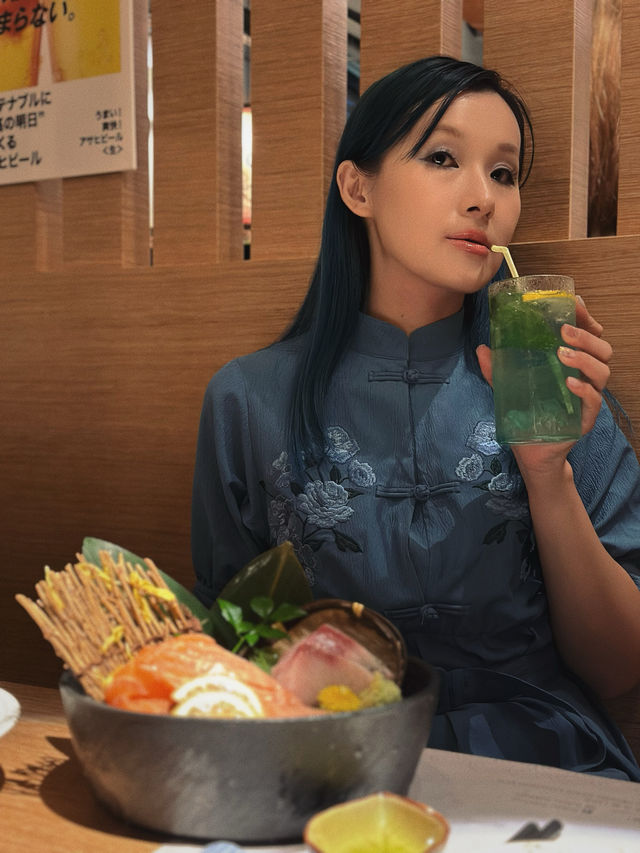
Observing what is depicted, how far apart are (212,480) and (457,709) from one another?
24.8 inches

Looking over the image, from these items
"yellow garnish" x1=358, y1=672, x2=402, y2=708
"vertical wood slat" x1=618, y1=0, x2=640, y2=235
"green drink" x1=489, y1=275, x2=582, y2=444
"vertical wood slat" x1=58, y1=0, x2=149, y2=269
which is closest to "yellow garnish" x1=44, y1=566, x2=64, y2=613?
"yellow garnish" x1=358, y1=672, x2=402, y2=708

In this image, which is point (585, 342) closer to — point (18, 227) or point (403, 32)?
point (403, 32)

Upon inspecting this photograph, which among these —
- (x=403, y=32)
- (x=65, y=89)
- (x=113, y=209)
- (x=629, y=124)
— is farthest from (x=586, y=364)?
(x=65, y=89)

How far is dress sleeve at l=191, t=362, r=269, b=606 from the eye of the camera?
175 cm

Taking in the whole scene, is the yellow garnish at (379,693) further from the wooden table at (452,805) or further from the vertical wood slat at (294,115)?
the vertical wood slat at (294,115)

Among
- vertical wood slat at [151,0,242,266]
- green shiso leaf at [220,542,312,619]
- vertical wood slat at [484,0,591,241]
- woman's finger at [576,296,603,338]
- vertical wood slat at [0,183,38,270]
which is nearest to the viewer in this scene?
green shiso leaf at [220,542,312,619]

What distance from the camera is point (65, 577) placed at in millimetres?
884

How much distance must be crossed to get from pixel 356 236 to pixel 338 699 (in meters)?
1.13

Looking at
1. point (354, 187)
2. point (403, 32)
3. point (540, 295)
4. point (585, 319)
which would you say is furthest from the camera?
point (403, 32)

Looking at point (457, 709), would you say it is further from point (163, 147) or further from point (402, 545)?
point (163, 147)

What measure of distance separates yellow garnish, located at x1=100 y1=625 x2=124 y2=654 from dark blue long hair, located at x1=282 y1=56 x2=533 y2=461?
78 cm

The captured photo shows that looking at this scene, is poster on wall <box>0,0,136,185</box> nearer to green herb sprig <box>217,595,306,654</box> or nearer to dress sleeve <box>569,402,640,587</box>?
dress sleeve <box>569,402,640,587</box>

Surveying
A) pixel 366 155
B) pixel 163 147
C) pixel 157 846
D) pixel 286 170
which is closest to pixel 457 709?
pixel 157 846

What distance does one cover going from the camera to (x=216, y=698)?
0.79m
